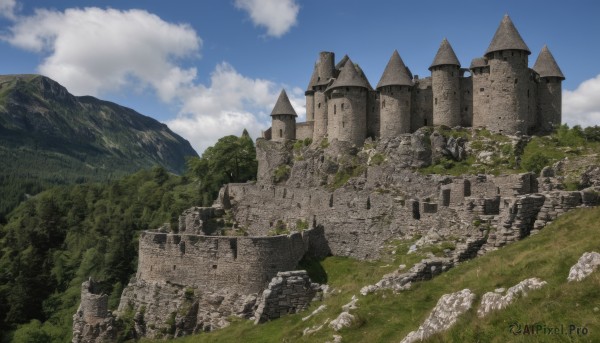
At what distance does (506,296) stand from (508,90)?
149 ft

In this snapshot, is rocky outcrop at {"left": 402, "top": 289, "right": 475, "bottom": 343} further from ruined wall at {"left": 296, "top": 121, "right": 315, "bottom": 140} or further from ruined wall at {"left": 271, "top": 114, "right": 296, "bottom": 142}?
ruined wall at {"left": 271, "top": 114, "right": 296, "bottom": 142}

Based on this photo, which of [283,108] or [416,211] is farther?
[283,108]

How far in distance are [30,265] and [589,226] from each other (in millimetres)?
65516

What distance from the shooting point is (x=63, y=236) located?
9081 cm

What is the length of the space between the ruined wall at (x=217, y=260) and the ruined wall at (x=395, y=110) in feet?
95.1

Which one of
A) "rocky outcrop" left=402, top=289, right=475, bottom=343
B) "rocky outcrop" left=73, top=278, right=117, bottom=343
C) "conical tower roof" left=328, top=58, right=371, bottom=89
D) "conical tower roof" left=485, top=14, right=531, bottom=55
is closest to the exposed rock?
"rocky outcrop" left=402, top=289, right=475, bottom=343

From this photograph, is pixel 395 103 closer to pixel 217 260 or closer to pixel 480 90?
pixel 480 90

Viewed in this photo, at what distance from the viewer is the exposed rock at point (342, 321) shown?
54.5 ft

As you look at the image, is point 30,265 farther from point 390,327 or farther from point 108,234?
point 390,327

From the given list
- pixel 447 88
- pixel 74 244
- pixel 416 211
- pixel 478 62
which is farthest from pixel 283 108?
pixel 74 244

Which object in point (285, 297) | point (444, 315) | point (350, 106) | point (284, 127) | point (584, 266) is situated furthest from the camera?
point (284, 127)

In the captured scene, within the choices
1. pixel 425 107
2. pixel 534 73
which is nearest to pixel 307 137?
pixel 425 107

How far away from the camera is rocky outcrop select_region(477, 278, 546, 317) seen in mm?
12492

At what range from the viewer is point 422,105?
58250mm
